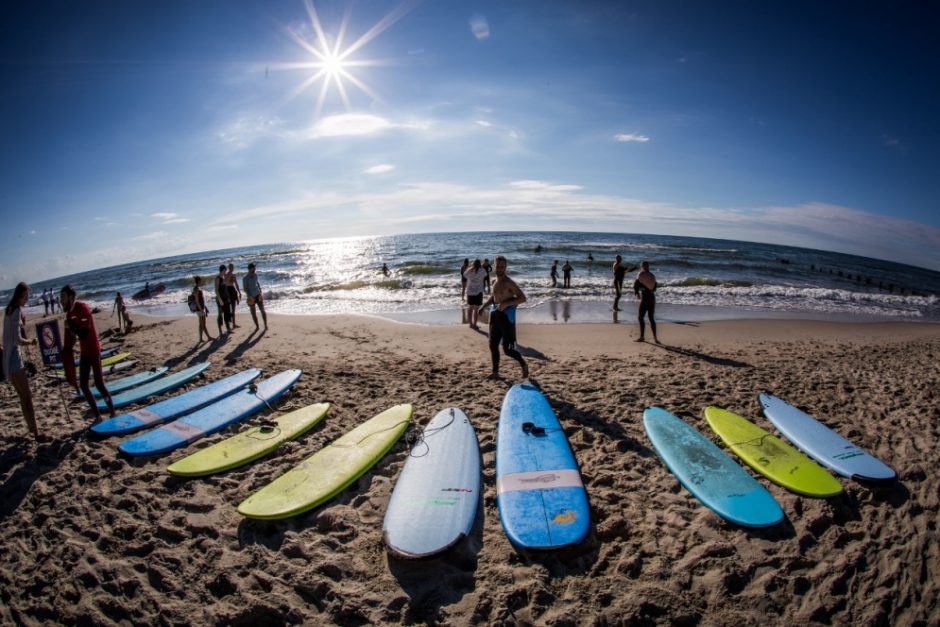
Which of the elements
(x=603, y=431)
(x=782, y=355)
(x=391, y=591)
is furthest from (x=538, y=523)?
(x=782, y=355)

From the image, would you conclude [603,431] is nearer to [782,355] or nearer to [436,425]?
[436,425]

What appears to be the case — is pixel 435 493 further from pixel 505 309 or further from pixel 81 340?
pixel 81 340

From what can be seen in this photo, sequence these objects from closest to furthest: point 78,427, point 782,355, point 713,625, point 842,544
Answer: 1. point 713,625
2. point 842,544
3. point 78,427
4. point 782,355

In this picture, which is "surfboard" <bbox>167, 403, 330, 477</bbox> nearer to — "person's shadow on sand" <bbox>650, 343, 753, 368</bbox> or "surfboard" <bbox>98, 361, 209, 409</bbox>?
"surfboard" <bbox>98, 361, 209, 409</bbox>

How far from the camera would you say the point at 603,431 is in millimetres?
4484

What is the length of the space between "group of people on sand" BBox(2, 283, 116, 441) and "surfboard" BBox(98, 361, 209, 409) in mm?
696

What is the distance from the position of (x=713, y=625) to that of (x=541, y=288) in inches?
665

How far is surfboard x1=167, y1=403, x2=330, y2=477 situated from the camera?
3836mm

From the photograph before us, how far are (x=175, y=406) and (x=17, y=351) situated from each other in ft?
5.55

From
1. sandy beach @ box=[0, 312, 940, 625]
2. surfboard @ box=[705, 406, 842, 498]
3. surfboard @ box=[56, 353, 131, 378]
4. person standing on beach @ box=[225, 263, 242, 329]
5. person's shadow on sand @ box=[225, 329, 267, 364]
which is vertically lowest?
sandy beach @ box=[0, 312, 940, 625]

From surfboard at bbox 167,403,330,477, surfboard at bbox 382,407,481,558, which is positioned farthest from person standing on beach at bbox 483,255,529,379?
surfboard at bbox 167,403,330,477

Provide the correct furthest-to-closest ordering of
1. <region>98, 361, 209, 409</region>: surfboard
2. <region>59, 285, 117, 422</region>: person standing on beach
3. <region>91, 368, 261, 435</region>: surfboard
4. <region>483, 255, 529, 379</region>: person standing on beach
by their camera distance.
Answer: <region>98, 361, 209, 409</region>: surfboard < <region>483, 255, 529, 379</region>: person standing on beach < <region>91, 368, 261, 435</region>: surfboard < <region>59, 285, 117, 422</region>: person standing on beach

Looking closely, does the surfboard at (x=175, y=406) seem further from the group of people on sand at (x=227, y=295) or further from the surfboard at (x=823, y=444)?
the surfboard at (x=823, y=444)

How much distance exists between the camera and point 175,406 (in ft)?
17.6
